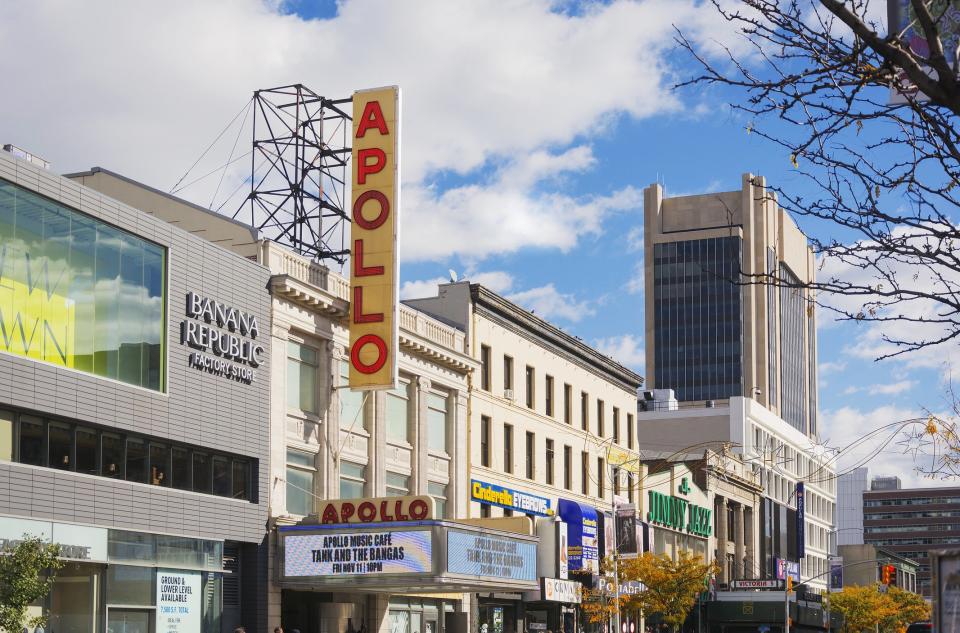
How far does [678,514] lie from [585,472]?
1338 centimetres

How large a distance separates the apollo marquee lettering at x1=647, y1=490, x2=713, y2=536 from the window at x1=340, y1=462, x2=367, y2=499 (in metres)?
26.8

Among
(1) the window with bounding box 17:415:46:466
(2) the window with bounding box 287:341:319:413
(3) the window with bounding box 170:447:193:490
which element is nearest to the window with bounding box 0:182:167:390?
(1) the window with bounding box 17:415:46:466

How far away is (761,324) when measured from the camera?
18462cm

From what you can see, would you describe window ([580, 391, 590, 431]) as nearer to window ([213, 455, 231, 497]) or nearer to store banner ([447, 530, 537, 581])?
store banner ([447, 530, 537, 581])

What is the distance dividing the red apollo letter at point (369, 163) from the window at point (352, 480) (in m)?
8.63

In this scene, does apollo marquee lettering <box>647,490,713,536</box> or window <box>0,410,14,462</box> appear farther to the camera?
apollo marquee lettering <box>647,490,713,536</box>

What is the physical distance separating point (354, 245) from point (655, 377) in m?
154

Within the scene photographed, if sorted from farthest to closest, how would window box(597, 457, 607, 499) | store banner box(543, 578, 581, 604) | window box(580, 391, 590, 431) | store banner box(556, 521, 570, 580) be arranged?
window box(597, 457, 607, 499)
window box(580, 391, 590, 431)
store banner box(556, 521, 570, 580)
store banner box(543, 578, 581, 604)

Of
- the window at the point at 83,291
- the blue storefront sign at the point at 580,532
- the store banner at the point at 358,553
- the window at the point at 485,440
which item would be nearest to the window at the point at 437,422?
the window at the point at 485,440

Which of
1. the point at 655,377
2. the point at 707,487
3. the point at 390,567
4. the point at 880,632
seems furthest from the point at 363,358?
the point at 655,377

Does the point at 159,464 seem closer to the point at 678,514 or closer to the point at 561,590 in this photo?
the point at 561,590

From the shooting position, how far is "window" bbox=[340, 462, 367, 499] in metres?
40.6

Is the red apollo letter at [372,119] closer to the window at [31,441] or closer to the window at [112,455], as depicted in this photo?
the window at [112,455]

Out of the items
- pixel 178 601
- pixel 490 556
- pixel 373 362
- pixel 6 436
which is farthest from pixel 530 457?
pixel 6 436
